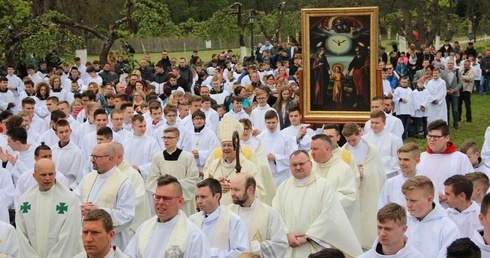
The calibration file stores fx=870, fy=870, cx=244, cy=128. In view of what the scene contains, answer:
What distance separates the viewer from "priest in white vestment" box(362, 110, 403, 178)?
12.7 m

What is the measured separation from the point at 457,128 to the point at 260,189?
44.4ft

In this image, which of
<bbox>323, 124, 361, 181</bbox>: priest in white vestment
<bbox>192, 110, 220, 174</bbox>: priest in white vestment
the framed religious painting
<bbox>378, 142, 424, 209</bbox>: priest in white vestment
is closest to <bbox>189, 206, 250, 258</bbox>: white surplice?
<bbox>378, 142, 424, 209</bbox>: priest in white vestment

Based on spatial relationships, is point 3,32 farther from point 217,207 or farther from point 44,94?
point 217,207

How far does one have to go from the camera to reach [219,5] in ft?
283

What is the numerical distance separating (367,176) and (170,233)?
16.3 ft

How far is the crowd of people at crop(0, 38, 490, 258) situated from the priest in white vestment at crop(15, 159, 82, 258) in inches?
0.5

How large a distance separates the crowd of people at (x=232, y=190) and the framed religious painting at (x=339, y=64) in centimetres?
49

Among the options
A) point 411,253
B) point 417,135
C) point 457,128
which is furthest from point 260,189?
point 457,128

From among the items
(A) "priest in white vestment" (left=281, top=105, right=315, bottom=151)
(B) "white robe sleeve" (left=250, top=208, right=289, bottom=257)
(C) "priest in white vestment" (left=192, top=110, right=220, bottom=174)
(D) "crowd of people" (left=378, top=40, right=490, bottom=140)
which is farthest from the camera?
(D) "crowd of people" (left=378, top=40, right=490, bottom=140)

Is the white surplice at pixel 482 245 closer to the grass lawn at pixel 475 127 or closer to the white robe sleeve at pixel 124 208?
the white robe sleeve at pixel 124 208

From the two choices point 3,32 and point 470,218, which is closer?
point 470,218

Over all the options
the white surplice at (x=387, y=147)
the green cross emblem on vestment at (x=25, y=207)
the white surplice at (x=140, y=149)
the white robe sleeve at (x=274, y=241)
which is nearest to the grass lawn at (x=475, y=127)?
the white surplice at (x=387, y=147)

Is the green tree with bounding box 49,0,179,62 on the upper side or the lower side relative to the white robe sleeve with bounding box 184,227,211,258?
upper

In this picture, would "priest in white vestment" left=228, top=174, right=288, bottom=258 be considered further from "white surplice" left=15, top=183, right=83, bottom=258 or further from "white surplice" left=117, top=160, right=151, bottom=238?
"white surplice" left=117, top=160, right=151, bottom=238
